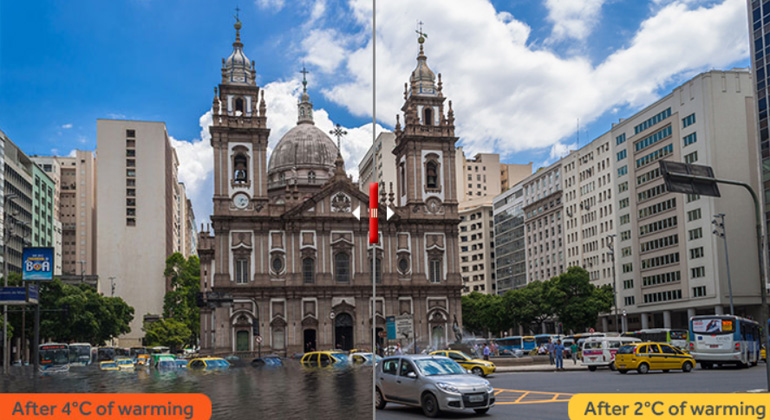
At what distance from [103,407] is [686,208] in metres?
67.2

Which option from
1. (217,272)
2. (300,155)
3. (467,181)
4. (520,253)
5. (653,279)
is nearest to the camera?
(217,272)

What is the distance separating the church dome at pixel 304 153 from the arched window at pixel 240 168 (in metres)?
22.0

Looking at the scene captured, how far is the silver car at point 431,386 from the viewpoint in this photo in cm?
1570

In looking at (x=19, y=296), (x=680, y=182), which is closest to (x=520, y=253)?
(x=19, y=296)

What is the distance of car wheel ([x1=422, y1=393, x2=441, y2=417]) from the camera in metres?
16.0

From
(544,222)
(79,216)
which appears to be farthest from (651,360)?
(544,222)

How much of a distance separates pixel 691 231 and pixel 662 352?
40.6 meters

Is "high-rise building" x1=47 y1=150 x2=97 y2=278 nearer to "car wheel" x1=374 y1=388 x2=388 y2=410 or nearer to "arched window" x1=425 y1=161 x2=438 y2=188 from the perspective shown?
"car wheel" x1=374 y1=388 x2=388 y2=410

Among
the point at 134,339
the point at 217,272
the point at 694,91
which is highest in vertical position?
the point at 694,91

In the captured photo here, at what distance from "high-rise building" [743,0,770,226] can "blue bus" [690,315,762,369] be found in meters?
7.86

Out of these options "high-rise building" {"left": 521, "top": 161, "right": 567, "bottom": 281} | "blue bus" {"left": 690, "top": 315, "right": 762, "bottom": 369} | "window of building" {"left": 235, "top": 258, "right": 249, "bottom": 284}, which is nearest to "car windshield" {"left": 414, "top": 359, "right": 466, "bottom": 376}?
"blue bus" {"left": 690, "top": 315, "right": 762, "bottom": 369}

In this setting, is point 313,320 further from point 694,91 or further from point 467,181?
point 467,181

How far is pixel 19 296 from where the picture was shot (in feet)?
93.9

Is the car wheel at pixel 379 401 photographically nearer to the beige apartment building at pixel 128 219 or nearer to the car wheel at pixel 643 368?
the beige apartment building at pixel 128 219
